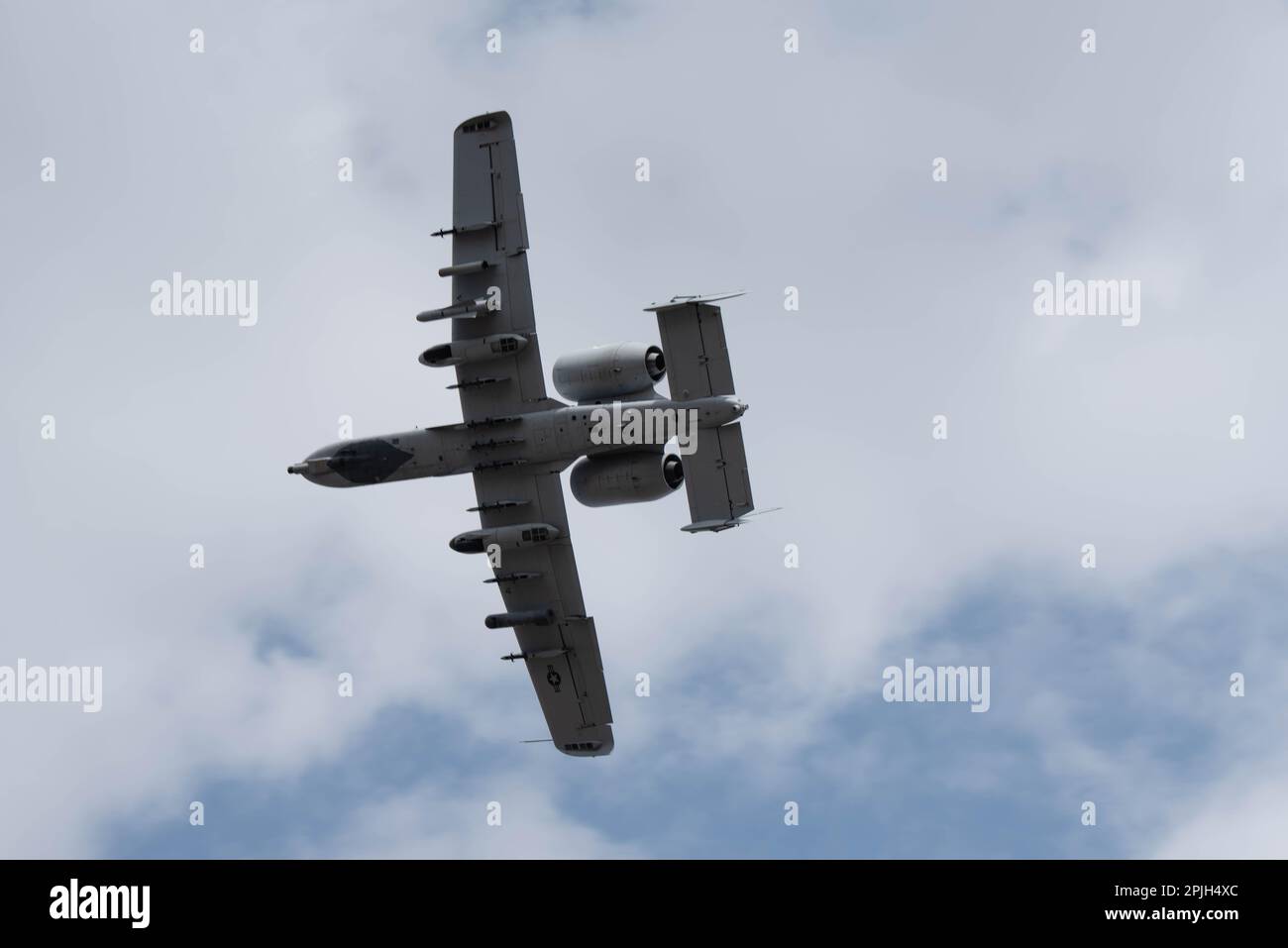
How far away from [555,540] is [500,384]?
5628 millimetres

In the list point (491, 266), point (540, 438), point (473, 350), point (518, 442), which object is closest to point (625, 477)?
point (540, 438)

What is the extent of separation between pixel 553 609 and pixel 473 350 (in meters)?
9.37

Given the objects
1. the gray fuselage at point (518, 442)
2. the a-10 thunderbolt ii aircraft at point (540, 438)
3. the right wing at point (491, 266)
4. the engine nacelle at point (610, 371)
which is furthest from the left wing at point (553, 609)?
the engine nacelle at point (610, 371)

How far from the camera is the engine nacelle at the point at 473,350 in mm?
68188

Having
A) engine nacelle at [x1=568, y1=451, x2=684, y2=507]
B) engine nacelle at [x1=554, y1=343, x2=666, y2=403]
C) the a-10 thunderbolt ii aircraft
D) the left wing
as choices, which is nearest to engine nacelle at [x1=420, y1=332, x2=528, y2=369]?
the a-10 thunderbolt ii aircraft

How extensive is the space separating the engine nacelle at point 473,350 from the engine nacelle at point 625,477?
172 inches

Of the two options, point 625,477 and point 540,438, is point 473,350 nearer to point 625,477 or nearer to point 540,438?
point 540,438

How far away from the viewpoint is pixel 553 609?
71438 mm

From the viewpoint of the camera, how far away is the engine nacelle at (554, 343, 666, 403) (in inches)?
2611

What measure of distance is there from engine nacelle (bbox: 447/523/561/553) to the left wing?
0.60 meters

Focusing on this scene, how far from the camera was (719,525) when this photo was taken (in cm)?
6469

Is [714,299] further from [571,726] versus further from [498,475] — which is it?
[571,726]

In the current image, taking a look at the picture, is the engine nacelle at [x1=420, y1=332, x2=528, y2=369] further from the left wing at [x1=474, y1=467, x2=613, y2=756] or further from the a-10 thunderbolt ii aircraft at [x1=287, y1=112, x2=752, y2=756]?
the left wing at [x1=474, y1=467, x2=613, y2=756]
